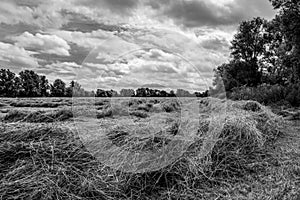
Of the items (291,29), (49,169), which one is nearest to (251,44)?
(291,29)

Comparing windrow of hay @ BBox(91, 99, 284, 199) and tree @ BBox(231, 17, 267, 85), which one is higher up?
tree @ BBox(231, 17, 267, 85)

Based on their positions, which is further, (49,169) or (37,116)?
(37,116)

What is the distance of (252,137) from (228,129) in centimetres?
30

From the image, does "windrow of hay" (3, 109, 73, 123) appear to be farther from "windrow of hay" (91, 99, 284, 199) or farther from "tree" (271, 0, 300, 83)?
"tree" (271, 0, 300, 83)

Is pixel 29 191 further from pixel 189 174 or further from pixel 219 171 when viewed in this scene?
pixel 219 171

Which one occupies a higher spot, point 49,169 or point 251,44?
point 251,44

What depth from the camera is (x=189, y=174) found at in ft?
6.49

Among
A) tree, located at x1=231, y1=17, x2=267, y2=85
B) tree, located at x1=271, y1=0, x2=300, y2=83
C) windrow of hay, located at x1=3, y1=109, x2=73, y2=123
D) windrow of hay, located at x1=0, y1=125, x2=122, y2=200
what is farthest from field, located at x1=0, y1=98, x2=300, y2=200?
tree, located at x1=231, y1=17, x2=267, y2=85

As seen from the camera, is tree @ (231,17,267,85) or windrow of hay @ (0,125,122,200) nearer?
windrow of hay @ (0,125,122,200)

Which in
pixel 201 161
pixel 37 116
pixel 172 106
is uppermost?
pixel 172 106

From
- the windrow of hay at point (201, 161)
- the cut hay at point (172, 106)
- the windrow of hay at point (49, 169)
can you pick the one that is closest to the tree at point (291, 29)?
the cut hay at point (172, 106)

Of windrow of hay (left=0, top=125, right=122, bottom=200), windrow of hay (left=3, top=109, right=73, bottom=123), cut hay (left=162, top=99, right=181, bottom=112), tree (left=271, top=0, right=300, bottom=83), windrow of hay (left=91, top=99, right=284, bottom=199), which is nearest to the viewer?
windrow of hay (left=0, top=125, right=122, bottom=200)

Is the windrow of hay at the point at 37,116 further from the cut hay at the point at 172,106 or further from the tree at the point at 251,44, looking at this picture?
the tree at the point at 251,44

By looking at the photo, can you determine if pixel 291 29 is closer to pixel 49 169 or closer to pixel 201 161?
pixel 201 161
